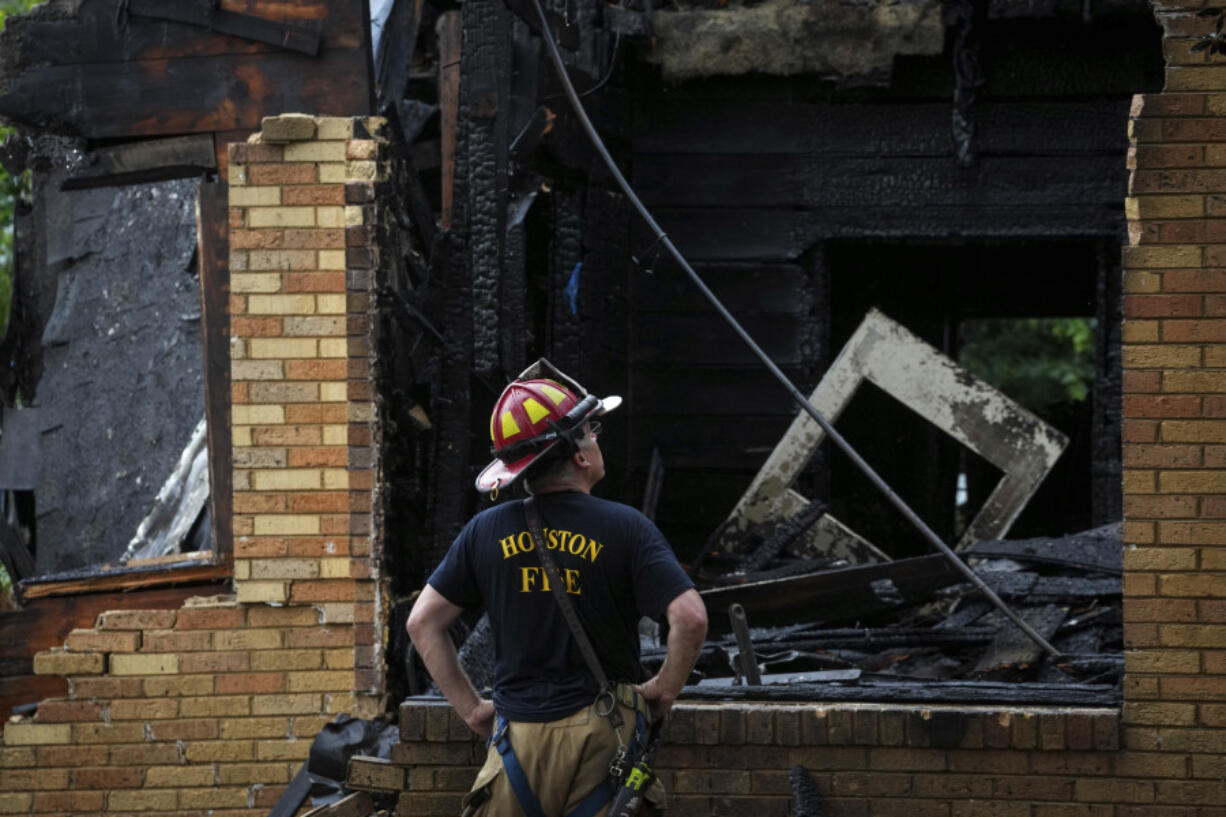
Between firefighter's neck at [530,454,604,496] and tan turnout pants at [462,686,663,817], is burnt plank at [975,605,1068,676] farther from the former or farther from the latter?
firefighter's neck at [530,454,604,496]

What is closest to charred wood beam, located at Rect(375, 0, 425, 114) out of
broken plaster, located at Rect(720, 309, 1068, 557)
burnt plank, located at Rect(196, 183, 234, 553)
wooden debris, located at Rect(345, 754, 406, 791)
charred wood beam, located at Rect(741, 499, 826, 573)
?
burnt plank, located at Rect(196, 183, 234, 553)

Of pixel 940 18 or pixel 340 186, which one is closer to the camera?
pixel 340 186

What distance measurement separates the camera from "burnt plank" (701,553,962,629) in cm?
600

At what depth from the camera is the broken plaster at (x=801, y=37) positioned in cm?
698

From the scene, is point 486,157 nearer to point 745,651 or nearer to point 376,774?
point 745,651

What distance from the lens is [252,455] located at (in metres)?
5.33

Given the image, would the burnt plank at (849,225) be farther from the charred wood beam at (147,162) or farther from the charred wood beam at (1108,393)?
the charred wood beam at (147,162)

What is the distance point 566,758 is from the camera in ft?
12.0

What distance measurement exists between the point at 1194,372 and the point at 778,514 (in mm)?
2639

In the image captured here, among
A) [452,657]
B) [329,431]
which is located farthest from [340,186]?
[452,657]

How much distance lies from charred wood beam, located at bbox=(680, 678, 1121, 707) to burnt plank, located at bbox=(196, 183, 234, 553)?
183cm

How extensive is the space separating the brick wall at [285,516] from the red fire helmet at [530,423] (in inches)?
62.4

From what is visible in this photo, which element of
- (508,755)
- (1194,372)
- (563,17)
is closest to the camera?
(508,755)

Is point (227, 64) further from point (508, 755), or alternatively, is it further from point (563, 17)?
point (508, 755)
